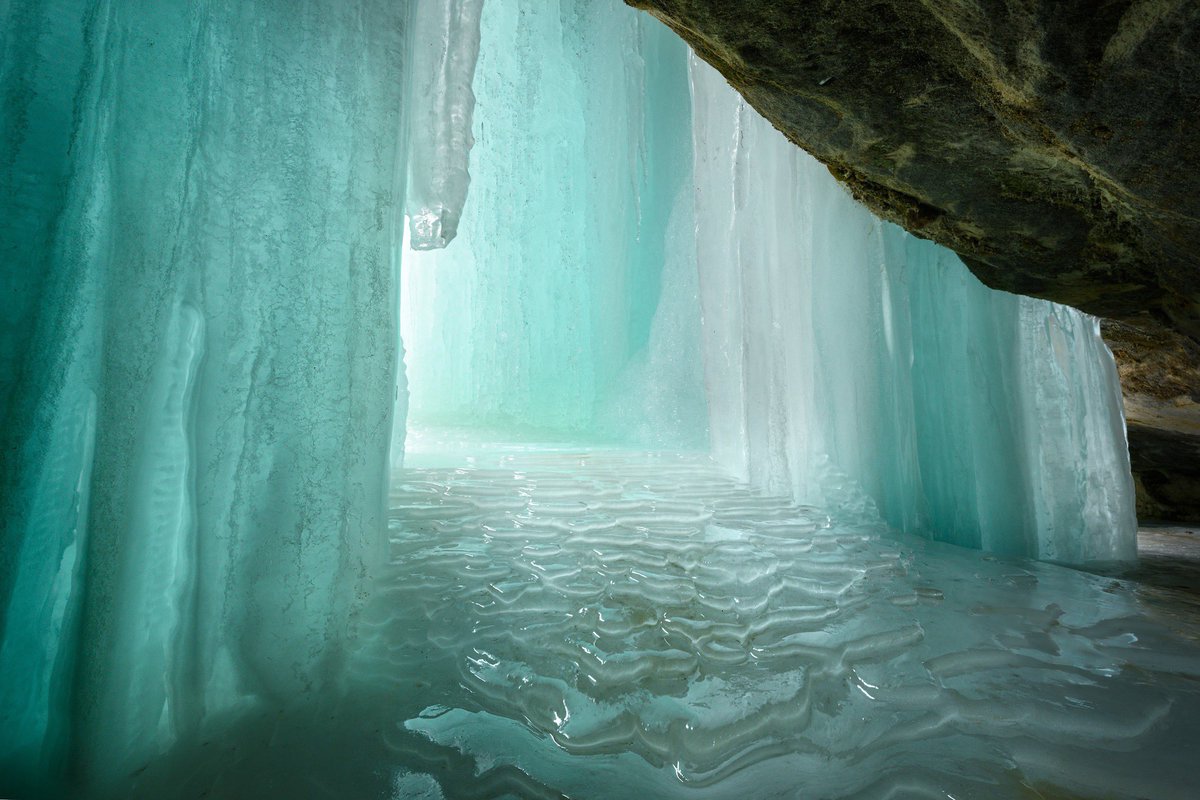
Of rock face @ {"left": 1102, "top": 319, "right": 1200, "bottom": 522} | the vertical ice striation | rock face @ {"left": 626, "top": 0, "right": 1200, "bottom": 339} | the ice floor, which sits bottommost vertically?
the ice floor

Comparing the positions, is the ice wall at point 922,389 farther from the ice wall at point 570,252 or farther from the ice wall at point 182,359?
the ice wall at point 570,252

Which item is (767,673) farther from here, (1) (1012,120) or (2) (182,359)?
(1) (1012,120)

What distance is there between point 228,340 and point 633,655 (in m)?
1.47

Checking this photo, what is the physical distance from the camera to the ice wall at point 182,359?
1158 millimetres

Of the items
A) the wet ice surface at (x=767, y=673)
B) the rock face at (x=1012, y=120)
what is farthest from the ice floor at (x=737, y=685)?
the rock face at (x=1012, y=120)

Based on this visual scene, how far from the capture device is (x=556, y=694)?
1608mm

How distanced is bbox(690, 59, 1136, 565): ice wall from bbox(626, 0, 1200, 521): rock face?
47 centimetres

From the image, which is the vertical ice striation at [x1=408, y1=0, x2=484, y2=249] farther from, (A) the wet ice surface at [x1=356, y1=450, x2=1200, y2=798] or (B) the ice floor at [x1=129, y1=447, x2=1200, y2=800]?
(B) the ice floor at [x1=129, y1=447, x2=1200, y2=800]

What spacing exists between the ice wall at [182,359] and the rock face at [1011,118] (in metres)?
1.30

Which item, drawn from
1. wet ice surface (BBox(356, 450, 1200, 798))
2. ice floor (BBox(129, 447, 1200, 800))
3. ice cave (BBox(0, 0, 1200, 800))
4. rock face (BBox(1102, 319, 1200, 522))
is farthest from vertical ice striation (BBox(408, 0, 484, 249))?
rock face (BBox(1102, 319, 1200, 522))

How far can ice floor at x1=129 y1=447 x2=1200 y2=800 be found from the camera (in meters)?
1.25

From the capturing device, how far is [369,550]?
75.4 inches

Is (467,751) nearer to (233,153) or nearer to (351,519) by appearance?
(351,519)

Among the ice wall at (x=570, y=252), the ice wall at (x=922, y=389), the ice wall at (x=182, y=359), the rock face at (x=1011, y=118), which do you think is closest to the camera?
the ice wall at (x=182, y=359)
